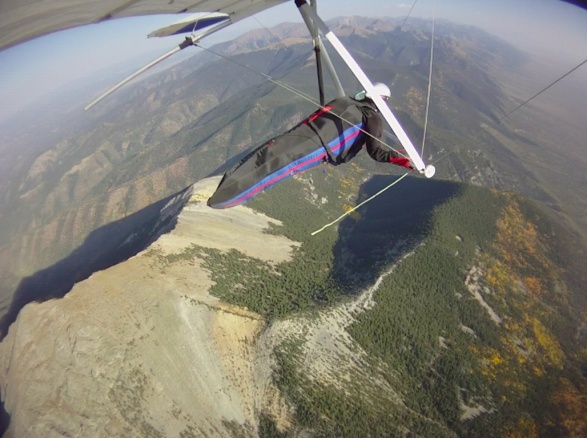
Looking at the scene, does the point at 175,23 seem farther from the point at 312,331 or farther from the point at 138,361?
the point at 312,331

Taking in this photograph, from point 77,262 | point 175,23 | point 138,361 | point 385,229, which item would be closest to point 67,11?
point 175,23

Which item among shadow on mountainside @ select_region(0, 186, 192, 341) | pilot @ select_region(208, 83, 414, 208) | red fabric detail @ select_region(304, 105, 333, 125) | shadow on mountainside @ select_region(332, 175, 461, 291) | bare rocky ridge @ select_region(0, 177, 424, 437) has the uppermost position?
red fabric detail @ select_region(304, 105, 333, 125)

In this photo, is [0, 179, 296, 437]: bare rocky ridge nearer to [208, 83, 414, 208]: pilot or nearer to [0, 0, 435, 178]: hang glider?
[208, 83, 414, 208]: pilot

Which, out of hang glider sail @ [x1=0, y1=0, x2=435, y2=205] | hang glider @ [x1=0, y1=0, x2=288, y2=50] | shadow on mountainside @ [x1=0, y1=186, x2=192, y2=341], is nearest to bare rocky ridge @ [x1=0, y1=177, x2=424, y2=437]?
hang glider sail @ [x1=0, y1=0, x2=435, y2=205]

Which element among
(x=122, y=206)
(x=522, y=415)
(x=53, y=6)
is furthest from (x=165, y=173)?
(x=53, y=6)

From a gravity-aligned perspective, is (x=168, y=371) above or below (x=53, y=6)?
below

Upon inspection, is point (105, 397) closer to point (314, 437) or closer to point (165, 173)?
point (314, 437)

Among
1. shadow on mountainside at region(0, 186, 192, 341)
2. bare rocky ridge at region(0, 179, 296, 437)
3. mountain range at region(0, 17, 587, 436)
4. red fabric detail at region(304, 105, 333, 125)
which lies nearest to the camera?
red fabric detail at region(304, 105, 333, 125)
